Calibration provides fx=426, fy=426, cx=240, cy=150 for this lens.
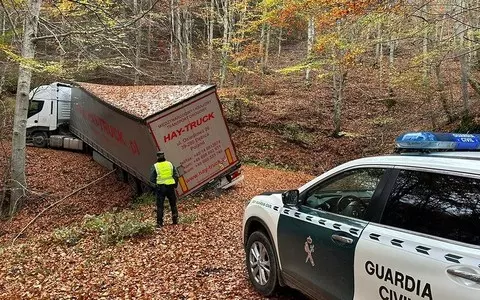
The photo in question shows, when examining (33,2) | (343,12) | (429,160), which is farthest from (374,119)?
(429,160)

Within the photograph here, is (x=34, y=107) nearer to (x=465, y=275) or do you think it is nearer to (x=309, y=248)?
(x=309, y=248)

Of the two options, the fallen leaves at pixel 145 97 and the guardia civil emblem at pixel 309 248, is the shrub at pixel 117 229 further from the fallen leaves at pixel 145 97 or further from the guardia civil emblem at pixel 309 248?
the guardia civil emblem at pixel 309 248

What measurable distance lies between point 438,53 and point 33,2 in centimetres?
1279

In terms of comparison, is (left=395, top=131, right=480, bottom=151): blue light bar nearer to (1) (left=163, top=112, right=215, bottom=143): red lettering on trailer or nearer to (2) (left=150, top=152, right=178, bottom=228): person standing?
(2) (left=150, top=152, right=178, bottom=228): person standing

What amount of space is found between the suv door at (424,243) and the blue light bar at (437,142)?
0.33 m

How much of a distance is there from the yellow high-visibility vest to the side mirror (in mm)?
5660

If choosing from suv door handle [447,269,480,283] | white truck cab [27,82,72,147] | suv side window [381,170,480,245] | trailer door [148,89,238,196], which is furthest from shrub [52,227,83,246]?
white truck cab [27,82,72,147]

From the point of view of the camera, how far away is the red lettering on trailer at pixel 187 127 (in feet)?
40.0

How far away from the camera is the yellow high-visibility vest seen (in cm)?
995

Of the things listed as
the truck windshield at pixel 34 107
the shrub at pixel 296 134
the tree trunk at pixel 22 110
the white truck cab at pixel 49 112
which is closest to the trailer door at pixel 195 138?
the tree trunk at pixel 22 110

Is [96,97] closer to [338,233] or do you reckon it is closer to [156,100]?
[156,100]

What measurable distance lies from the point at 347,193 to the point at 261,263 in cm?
177

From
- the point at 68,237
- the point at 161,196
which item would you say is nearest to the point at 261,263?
the point at 161,196

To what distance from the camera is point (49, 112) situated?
22.9 meters
